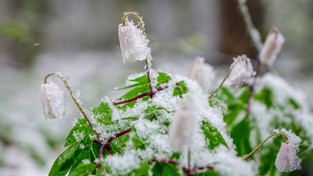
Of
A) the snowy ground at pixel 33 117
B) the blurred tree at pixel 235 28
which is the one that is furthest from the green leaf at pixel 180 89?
the blurred tree at pixel 235 28

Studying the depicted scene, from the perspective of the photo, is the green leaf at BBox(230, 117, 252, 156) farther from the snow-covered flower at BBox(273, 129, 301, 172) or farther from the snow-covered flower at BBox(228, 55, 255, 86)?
the snow-covered flower at BBox(273, 129, 301, 172)

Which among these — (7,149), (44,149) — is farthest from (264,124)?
(7,149)

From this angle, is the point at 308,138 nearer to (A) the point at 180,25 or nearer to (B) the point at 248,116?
(B) the point at 248,116

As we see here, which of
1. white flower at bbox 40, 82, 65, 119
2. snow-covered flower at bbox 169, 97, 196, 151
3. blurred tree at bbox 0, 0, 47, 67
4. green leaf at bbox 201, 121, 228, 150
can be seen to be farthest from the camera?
blurred tree at bbox 0, 0, 47, 67

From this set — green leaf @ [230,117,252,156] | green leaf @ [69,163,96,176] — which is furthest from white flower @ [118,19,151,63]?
green leaf @ [230,117,252,156]

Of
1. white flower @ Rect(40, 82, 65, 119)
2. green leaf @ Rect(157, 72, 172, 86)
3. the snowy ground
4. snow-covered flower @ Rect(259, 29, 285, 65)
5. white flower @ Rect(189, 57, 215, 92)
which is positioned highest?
the snowy ground

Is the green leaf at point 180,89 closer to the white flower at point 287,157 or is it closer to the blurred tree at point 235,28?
the white flower at point 287,157
